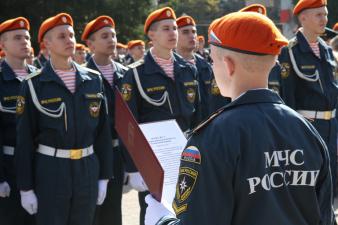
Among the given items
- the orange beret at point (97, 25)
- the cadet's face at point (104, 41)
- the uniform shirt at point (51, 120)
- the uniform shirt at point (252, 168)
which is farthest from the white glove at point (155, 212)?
the orange beret at point (97, 25)

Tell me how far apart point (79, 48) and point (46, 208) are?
785 cm

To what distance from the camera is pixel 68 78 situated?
14.6 ft

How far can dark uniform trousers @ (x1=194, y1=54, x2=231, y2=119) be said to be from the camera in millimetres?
5797

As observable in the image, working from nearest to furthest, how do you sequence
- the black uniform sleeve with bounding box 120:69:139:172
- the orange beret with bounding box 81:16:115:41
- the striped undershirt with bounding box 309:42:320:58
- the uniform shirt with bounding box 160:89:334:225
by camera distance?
1. the uniform shirt with bounding box 160:89:334:225
2. the black uniform sleeve with bounding box 120:69:139:172
3. the striped undershirt with bounding box 309:42:320:58
4. the orange beret with bounding box 81:16:115:41

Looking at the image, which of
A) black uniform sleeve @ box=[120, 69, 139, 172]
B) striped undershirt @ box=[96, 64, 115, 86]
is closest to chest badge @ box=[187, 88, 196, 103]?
black uniform sleeve @ box=[120, 69, 139, 172]

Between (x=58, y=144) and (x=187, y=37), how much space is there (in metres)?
3.27

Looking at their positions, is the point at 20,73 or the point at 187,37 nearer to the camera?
the point at 20,73

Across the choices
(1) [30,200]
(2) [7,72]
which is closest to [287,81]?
(2) [7,72]

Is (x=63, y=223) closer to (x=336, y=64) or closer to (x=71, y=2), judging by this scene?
(x=336, y=64)

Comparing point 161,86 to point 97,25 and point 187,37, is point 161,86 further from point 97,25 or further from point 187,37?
point 187,37

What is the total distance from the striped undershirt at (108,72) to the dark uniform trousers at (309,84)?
1.66 metres

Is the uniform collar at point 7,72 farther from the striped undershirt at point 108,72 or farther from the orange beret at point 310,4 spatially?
the orange beret at point 310,4

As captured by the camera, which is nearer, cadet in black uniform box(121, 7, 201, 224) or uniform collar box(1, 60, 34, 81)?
uniform collar box(1, 60, 34, 81)

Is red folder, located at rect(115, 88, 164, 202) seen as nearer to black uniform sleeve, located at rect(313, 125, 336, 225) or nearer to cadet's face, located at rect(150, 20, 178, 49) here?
black uniform sleeve, located at rect(313, 125, 336, 225)
